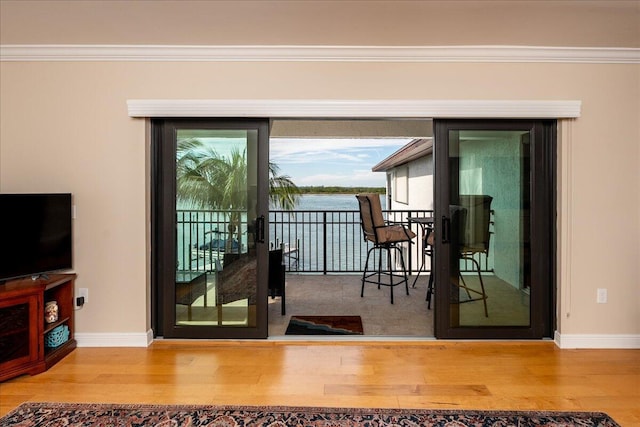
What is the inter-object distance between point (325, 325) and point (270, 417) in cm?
162

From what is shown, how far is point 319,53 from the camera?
3.11 metres

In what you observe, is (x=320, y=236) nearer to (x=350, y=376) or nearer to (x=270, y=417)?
(x=350, y=376)

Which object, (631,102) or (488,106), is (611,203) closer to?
(631,102)

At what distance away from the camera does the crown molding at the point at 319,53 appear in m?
3.07

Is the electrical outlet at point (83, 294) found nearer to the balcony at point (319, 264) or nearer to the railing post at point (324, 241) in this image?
the balcony at point (319, 264)

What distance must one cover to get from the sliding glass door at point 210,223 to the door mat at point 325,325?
1.57ft

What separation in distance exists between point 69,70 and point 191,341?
95.1 inches

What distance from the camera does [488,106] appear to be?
3068 mm

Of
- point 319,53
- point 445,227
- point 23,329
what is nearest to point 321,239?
point 445,227

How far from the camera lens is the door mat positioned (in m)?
3.54

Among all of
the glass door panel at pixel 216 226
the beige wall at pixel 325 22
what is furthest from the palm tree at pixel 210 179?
the beige wall at pixel 325 22

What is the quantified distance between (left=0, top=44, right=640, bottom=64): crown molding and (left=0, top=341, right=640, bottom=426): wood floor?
2.32 m

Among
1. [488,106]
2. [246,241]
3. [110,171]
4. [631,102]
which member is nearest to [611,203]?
[631,102]

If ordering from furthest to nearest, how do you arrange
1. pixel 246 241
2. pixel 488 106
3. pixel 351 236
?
pixel 351 236, pixel 246 241, pixel 488 106
